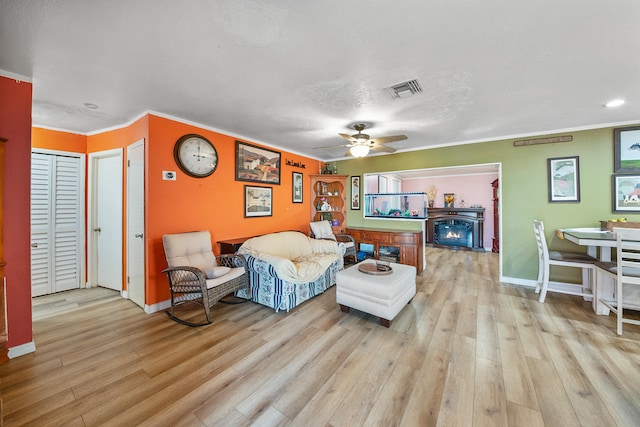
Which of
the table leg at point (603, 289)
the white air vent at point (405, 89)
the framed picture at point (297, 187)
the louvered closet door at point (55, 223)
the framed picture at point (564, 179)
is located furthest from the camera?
the framed picture at point (297, 187)

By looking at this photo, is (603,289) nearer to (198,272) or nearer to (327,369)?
(327,369)

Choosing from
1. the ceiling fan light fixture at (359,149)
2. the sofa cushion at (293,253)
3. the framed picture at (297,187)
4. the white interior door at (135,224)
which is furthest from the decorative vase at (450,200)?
the white interior door at (135,224)

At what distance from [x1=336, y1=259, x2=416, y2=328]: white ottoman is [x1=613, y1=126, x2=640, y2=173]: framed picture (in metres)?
3.40

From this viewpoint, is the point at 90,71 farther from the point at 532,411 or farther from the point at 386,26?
the point at 532,411

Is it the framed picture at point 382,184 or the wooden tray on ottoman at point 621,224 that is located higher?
the framed picture at point 382,184

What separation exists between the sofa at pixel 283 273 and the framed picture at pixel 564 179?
3596 mm

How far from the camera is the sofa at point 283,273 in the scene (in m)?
2.88

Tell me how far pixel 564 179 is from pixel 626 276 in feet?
5.93

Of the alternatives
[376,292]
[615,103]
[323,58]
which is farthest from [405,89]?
[615,103]

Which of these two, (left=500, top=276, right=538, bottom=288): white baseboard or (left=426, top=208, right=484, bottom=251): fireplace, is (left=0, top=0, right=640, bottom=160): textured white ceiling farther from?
(left=426, top=208, right=484, bottom=251): fireplace

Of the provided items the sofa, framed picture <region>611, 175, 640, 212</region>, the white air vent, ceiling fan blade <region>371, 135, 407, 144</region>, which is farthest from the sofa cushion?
framed picture <region>611, 175, 640, 212</region>

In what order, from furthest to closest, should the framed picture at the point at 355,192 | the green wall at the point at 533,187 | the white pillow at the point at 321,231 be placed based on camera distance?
1. the framed picture at the point at 355,192
2. the white pillow at the point at 321,231
3. the green wall at the point at 533,187

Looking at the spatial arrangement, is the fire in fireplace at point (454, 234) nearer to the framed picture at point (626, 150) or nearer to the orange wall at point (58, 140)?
the framed picture at point (626, 150)

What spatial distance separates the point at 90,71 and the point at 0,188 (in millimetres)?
1179
